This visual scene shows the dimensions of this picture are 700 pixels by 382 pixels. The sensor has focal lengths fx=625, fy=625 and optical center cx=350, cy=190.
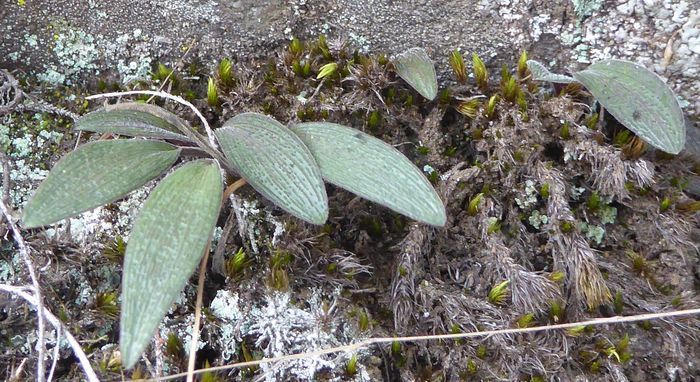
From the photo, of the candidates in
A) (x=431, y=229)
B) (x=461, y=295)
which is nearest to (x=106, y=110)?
(x=431, y=229)

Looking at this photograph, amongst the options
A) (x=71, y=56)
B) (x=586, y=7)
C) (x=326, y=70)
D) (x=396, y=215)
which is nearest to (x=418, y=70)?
(x=326, y=70)

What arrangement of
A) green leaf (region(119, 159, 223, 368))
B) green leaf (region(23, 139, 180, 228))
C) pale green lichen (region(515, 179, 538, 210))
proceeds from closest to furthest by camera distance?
green leaf (region(119, 159, 223, 368)), green leaf (region(23, 139, 180, 228)), pale green lichen (region(515, 179, 538, 210))

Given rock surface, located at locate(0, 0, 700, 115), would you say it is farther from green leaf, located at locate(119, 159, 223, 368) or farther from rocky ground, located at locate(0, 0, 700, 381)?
green leaf, located at locate(119, 159, 223, 368)

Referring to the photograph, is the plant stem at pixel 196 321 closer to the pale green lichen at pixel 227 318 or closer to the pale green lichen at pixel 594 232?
the pale green lichen at pixel 227 318

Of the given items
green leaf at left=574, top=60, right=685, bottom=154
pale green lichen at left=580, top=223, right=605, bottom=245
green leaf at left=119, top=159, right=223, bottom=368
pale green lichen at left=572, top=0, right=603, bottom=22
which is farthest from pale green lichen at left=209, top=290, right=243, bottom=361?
pale green lichen at left=572, top=0, right=603, bottom=22

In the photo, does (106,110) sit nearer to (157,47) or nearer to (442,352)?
(157,47)

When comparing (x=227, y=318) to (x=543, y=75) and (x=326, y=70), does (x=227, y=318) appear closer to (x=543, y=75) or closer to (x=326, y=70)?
(x=326, y=70)

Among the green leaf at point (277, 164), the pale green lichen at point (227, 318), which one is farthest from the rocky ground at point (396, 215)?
the green leaf at point (277, 164)
